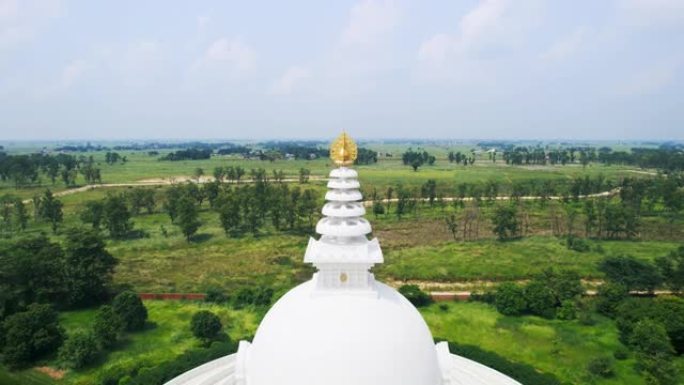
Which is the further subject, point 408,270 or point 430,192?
point 430,192

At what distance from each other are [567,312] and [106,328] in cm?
2877

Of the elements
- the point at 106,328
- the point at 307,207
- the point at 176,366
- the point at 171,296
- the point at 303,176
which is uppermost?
the point at 303,176

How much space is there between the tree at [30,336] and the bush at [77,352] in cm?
139

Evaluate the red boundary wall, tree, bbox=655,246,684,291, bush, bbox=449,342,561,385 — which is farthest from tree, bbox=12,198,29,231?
tree, bbox=655,246,684,291

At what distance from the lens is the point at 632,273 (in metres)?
36.2

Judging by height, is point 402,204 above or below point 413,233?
above

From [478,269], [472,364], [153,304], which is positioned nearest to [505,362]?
[472,364]

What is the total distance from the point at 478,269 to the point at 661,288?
44.8 ft

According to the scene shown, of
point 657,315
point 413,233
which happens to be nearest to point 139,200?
point 413,233

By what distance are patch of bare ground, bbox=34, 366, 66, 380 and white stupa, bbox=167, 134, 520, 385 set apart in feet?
51.7

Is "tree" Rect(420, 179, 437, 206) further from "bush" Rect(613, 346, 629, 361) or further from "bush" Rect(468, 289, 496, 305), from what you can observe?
"bush" Rect(613, 346, 629, 361)

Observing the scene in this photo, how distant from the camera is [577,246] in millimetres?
48000

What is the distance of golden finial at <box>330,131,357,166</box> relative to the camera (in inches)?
556

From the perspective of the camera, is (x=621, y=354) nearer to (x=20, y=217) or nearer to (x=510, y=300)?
(x=510, y=300)
